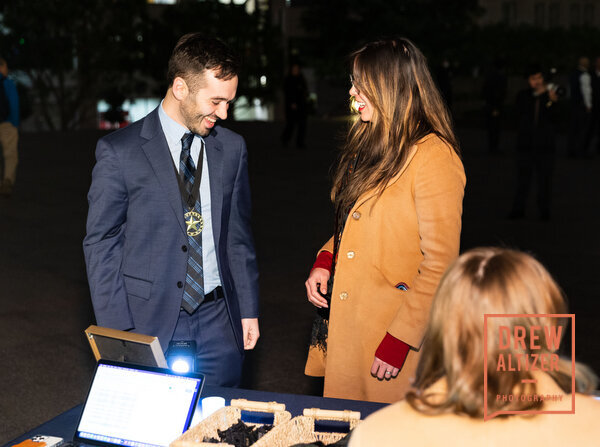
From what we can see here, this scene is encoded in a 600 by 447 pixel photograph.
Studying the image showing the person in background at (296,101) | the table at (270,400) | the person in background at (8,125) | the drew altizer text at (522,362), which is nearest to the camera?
the drew altizer text at (522,362)

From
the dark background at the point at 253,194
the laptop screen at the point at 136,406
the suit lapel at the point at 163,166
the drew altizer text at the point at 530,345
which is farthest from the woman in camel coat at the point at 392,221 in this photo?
the drew altizer text at the point at 530,345

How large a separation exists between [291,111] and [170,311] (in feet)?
55.0

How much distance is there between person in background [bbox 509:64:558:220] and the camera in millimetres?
10508

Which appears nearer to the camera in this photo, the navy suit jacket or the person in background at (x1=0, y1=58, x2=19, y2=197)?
the navy suit jacket

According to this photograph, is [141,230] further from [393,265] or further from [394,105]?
[394,105]

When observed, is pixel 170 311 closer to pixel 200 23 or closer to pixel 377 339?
pixel 377 339

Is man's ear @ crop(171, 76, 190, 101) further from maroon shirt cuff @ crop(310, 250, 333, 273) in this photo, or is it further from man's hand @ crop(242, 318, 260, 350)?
man's hand @ crop(242, 318, 260, 350)

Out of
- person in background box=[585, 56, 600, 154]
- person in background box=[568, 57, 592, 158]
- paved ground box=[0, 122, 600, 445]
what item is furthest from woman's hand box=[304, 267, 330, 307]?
person in background box=[585, 56, 600, 154]

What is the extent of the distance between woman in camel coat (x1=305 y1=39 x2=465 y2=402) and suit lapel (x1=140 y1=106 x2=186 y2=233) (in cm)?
64

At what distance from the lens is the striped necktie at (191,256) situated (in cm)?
326

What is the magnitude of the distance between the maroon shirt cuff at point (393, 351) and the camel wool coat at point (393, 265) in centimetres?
3

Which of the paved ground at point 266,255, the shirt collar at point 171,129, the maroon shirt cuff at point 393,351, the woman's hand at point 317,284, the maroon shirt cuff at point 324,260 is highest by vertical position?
the shirt collar at point 171,129

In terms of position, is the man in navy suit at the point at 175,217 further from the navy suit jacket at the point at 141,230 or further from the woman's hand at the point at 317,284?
the woman's hand at the point at 317,284

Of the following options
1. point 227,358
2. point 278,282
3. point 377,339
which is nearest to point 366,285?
point 377,339
